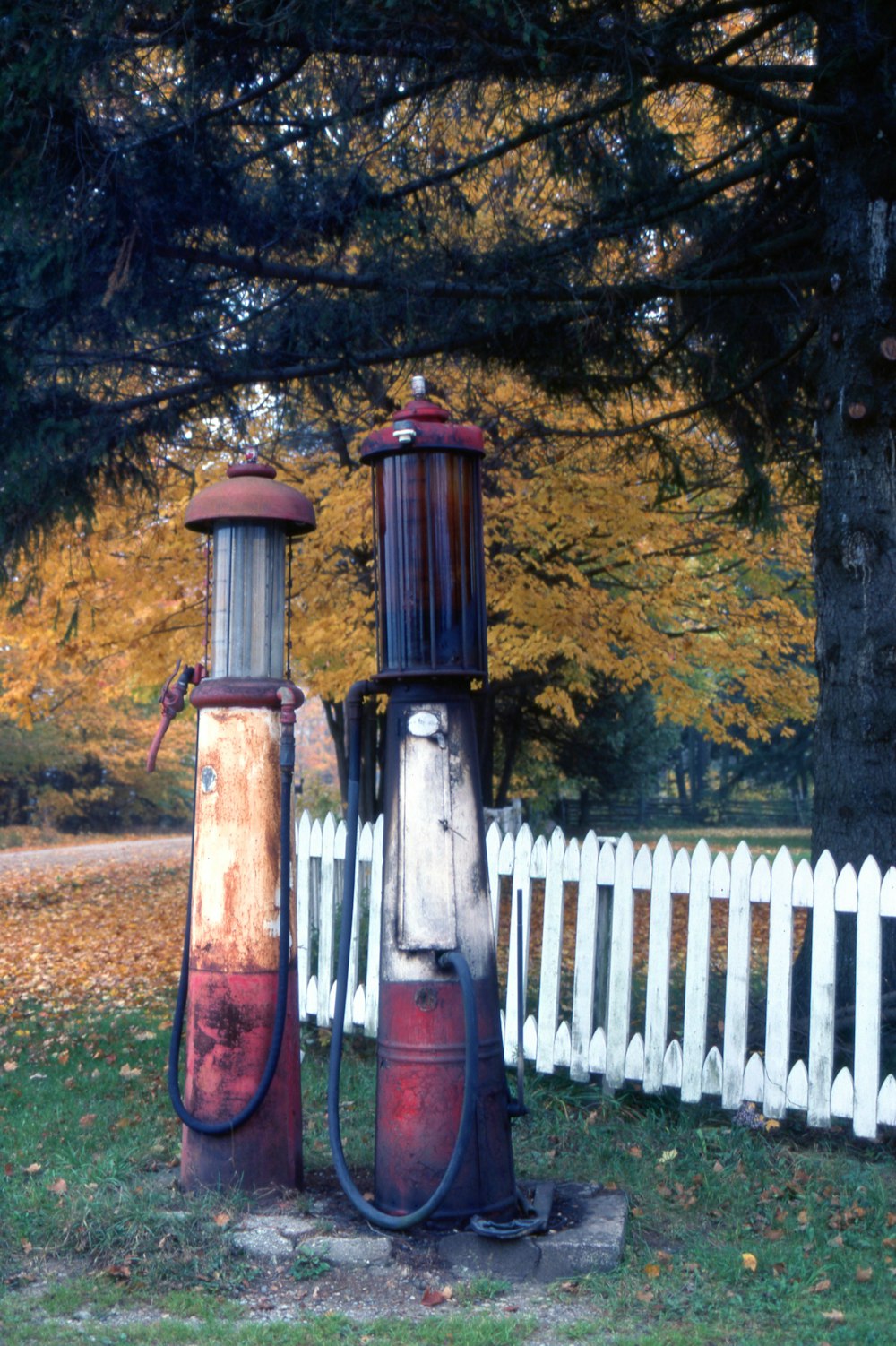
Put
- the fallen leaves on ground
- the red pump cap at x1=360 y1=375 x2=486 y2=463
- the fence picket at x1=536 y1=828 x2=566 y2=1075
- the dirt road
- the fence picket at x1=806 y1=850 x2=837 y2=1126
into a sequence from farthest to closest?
1. the dirt road
2. the fallen leaves on ground
3. the fence picket at x1=536 y1=828 x2=566 y2=1075
4. the fence picket at x1=806 y1=850 x2=837 y2=1126
5. the red pump cap at x1=360 y1=375 x2=486 y2=463

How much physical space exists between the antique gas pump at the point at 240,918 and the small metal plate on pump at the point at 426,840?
440 mm

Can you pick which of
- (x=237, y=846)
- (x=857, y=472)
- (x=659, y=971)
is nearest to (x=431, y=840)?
(x=237, y=846)

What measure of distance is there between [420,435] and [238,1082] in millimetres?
2462

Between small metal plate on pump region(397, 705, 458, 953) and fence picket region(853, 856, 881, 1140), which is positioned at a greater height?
small metal plate on pump region(397, 705, 458, 953)

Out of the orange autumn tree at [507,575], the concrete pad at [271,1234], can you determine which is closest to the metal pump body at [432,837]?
the concrete pad at [271,1234]

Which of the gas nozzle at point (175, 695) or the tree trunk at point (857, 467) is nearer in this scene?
the gas nozzle at point (175, 695)

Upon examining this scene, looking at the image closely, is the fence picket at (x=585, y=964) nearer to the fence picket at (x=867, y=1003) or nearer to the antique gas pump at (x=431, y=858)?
the fence picket at (x=867, y=1003)

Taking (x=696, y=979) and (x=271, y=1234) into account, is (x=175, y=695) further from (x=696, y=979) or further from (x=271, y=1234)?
(x=696, y=979)

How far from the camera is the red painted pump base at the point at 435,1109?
4.32 metres

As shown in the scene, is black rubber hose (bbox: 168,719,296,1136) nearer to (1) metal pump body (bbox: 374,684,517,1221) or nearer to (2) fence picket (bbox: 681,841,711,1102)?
(1) metal pump body (bbox: 374,684,517,1221)

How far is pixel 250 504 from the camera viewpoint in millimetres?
4863

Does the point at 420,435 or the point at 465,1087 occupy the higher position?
the point at 420,435

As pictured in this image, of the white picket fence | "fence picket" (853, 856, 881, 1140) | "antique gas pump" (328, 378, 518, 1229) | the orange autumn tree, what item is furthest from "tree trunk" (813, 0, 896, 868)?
"antique gas pump" (328, 378, 518, 1229)

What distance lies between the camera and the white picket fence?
5523 mm
